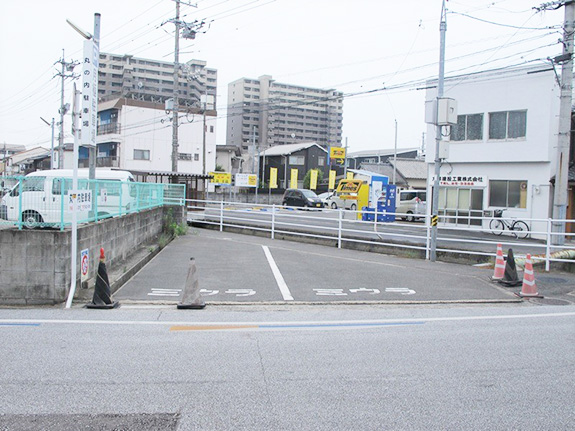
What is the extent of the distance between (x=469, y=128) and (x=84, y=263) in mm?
21825

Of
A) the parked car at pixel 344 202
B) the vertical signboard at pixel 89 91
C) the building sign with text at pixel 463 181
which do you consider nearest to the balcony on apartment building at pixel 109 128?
the parked car at pixel 344 202

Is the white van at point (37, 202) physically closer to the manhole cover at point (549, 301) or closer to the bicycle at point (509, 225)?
the manhole cover at point (549, 301)

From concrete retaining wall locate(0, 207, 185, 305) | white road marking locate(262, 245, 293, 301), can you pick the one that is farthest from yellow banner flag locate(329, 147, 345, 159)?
concrete retaining wall locate(0, 207, 185, 305)

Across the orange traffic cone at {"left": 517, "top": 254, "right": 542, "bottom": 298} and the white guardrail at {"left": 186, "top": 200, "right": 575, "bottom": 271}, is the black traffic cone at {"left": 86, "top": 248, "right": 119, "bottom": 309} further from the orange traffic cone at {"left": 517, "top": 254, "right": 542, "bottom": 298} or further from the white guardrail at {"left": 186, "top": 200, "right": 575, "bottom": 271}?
the orange traffic cone at {"left": 517, "top": 254, "right": 542, "bottom": 298}

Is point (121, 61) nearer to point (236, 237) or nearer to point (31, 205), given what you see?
point (236, 237)

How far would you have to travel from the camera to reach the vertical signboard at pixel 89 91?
1045cm

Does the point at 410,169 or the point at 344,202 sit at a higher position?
the point at 410,169

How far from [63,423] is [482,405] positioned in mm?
3652

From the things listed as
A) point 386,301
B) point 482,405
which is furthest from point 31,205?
point 482,405

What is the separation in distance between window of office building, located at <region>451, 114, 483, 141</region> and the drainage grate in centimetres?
2463

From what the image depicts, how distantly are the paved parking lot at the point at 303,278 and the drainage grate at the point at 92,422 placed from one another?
4970 mm

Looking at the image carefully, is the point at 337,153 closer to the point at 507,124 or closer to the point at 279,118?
the point at 507,124

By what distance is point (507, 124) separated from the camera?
24.6 metres

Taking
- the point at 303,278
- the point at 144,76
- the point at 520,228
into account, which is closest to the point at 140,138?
the point at 144,76
